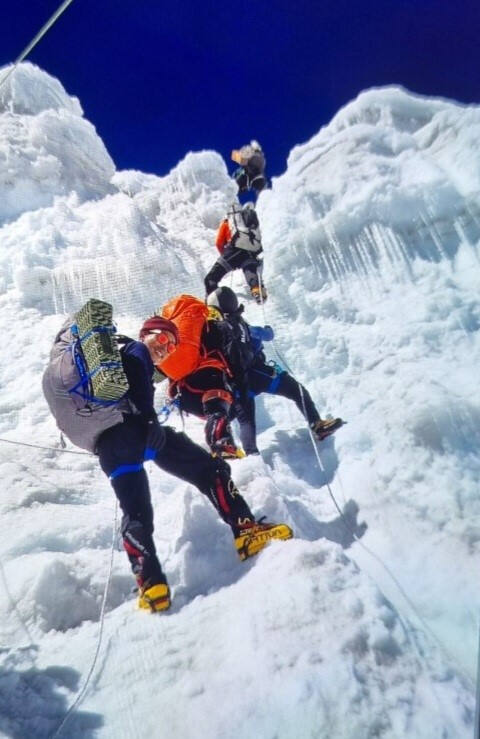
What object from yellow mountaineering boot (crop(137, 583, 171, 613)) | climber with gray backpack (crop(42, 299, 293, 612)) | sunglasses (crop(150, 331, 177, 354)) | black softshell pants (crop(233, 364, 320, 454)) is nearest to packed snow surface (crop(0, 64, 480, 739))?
yellow mountaineering boot (crop(137, 583, 171, 613))

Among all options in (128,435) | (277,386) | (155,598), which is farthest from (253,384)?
(155,598)

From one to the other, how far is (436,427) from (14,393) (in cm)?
369

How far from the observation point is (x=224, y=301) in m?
3.50

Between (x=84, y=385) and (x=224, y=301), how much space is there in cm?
183

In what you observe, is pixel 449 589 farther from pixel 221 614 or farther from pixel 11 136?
pixel 11 136

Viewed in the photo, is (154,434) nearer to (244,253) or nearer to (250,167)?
(244,253)

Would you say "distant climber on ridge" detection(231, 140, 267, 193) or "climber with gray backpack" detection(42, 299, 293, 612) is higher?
"distant climber on ridge" detection(231, 140, 267, 193)

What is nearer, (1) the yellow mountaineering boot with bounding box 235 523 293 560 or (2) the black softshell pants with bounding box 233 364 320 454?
(1) the yellow mountaineering boot with bounding box 235 523 293 560

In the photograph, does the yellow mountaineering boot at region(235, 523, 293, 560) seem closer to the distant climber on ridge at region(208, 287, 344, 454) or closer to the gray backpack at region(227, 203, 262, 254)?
the distant climber on ridge at region(208, 287, 344, 454)

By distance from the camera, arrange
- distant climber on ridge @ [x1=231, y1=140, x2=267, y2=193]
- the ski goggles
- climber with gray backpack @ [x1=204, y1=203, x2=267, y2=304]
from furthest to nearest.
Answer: distant climber on ridge @ [x1=231, y1=140, x2=267, y2=193] → climber with gray backpack @ [x1=204, y1=203, x2=267, y2=304] → the ski goggles

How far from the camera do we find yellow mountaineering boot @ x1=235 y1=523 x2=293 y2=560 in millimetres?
1896

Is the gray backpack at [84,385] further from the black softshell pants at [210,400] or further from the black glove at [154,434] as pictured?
the black softshell pants at [210,400]

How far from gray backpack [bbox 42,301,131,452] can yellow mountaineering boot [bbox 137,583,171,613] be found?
2.31 feet

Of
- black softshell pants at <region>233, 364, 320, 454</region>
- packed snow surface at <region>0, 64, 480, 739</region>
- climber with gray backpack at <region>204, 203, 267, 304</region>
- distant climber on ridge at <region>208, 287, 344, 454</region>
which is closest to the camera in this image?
packed snow surface at <region>0, 64, 480, 739</region>
